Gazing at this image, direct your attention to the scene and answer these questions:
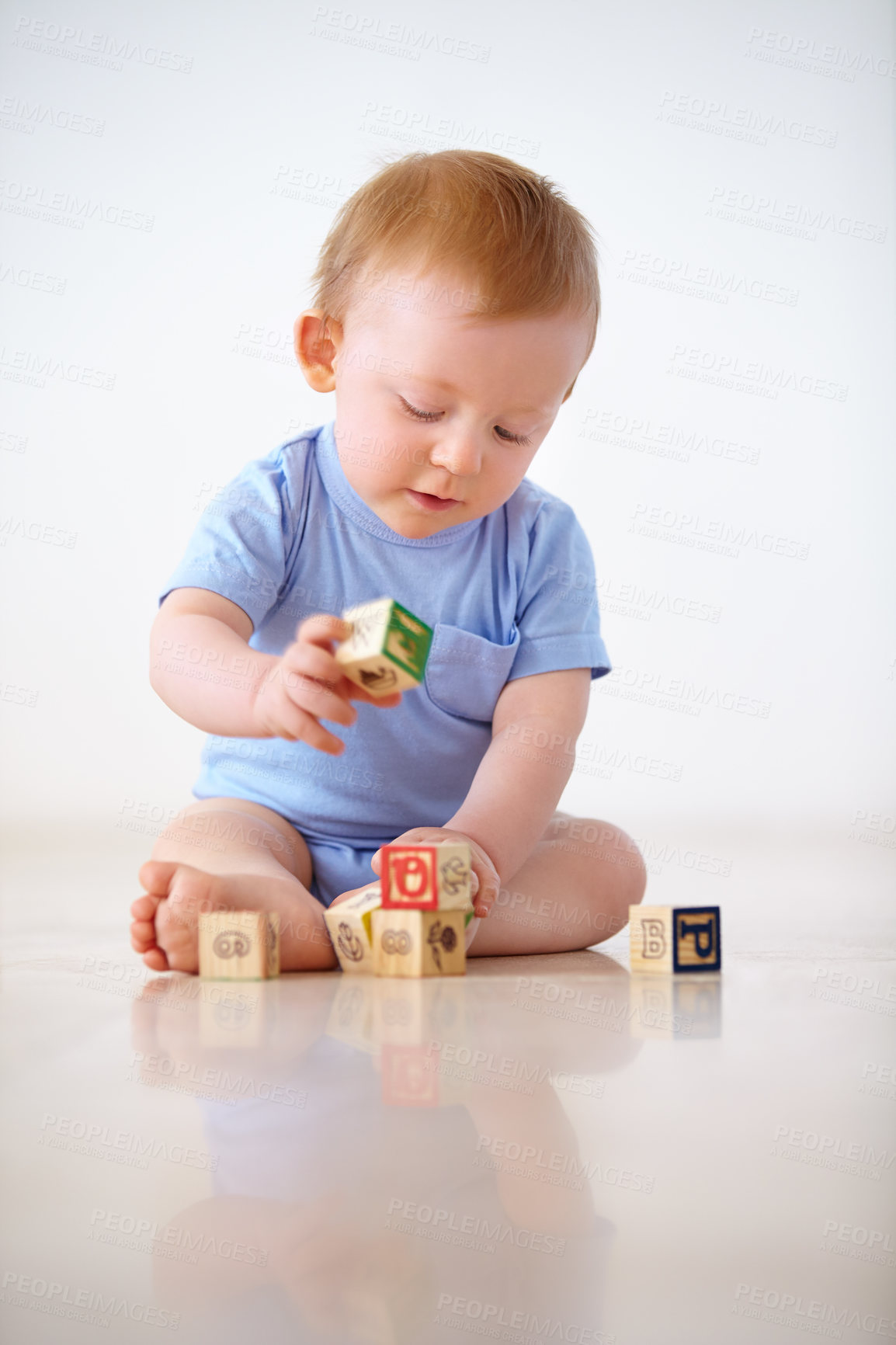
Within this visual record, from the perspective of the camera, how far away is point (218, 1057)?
0.66 m

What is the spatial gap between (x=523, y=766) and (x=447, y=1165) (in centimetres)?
75

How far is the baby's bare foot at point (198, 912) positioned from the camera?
3.16 ft

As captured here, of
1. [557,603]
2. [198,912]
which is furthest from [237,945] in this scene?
[557,603]

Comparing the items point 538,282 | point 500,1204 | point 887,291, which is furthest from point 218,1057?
point 887,291

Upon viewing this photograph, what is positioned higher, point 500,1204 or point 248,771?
point 248,771

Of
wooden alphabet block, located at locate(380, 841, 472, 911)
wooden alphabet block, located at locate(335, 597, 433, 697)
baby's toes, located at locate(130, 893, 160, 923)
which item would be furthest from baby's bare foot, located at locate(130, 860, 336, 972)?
wooden alphabet block, located at locate(335, 597, 433, 697)

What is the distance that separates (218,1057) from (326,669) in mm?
319

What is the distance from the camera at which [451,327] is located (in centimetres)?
113

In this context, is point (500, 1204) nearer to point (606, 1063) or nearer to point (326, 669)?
point (606, 1063)

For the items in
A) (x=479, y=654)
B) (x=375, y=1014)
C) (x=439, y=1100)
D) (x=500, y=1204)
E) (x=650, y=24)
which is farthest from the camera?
(x=650, y=24)

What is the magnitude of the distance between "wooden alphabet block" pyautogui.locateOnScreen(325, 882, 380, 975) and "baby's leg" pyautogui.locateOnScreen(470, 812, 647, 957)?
0.51ft

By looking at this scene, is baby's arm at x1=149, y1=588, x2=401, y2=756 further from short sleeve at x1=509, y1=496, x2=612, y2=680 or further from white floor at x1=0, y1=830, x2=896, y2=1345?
short sleeve at x1=509, y1=496, x2=612, y2=680

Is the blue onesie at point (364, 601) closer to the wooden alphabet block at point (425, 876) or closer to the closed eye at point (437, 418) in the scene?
the closed eye at point (437, 418)

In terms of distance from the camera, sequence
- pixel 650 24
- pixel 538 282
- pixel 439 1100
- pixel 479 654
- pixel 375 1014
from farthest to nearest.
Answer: pixel 650 24 → pixel 479 654 → pixel 538 282 → pixel 375 1014 → pixel 439 1100
